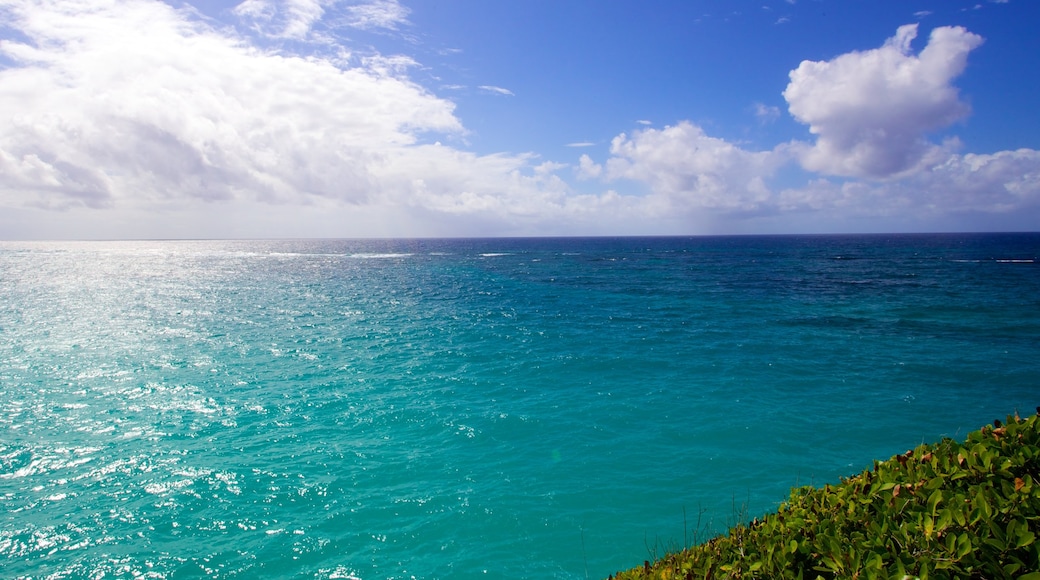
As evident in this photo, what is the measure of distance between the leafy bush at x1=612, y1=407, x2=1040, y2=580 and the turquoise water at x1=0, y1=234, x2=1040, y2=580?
7.56 m

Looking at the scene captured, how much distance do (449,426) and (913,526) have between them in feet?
58.0

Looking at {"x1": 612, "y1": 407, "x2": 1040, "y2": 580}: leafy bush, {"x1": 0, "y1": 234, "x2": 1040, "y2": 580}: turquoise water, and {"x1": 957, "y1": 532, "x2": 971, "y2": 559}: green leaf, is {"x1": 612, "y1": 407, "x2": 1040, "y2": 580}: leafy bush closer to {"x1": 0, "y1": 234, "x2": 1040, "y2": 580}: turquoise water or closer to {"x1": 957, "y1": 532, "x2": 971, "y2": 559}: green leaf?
{"x1": 957, "y1": 532, "x2": 971, "y2": 559}: green leaf

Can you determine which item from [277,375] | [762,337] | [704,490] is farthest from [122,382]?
[762,337]

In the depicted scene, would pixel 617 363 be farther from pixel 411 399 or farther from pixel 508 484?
pixel 508 484

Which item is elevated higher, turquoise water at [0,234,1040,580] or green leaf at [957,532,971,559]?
green leaf at [957,532,971,559]

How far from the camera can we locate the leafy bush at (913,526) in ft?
14.0

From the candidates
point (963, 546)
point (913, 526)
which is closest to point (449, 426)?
point (913, 526)

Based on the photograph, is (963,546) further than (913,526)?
No

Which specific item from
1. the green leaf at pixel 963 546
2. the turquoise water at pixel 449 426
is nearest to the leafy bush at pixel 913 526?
the green leaf at pixel 963 546

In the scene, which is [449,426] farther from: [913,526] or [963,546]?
[963,546]

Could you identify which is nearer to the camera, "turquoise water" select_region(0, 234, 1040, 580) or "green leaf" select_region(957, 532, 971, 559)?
"green leaf" select_region(957, 532, 971, 559)

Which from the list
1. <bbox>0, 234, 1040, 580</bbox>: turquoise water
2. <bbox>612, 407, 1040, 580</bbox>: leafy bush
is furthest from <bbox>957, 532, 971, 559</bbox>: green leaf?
<bbox>0, 234, 1040, 580</bbox>: turquoise water

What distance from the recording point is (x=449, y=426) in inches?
816

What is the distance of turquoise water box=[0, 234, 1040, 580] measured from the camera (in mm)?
13094
